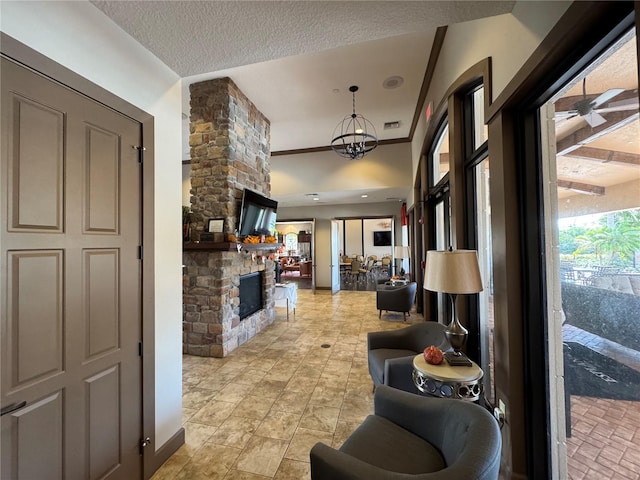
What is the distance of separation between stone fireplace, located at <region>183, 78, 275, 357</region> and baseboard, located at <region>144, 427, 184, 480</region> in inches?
68.6

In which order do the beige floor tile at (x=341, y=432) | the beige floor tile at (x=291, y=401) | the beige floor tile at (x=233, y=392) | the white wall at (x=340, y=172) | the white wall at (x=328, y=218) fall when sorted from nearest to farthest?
the beige floor tile at (x=341, y=432), the beige floor tile at (x=291, y=401), the beige floor tile at (x=233, y=392), the white wall at (x=340, y=172), the white wall at (x=328, y=218)

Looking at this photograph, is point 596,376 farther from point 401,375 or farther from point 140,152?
point 140,152

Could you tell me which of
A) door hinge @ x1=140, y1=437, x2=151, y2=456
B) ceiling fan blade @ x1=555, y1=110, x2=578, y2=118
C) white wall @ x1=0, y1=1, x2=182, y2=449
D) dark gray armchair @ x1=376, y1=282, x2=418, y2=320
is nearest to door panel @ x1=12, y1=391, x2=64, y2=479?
door hinge @ x1=140, y1=437, x2=151, y2=456

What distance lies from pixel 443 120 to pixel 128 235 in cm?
356

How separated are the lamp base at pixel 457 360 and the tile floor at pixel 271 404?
40.6 inches

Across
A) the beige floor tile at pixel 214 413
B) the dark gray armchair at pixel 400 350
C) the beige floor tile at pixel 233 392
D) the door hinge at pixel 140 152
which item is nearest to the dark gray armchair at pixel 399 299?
the dark gray armchair at pixel 400 350

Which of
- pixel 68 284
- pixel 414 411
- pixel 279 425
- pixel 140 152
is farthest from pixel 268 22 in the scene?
pixel 279 425

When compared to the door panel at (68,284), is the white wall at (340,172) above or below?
above

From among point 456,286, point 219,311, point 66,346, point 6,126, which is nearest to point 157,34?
point 6,126

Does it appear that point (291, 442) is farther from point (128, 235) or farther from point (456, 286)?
point (128, 235)

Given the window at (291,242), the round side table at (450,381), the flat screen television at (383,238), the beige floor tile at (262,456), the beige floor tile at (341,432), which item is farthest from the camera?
the window at (291,242)

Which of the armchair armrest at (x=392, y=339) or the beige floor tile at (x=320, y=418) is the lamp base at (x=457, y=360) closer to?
the armchair armrest at (x=392, y=339)

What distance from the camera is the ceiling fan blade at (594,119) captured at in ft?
3.81

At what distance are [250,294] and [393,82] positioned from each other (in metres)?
4.22
